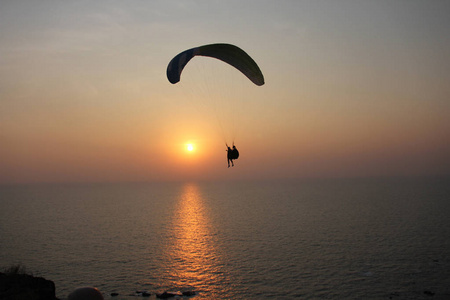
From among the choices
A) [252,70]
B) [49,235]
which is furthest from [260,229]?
[252,70]

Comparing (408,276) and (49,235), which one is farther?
A: (49,235)

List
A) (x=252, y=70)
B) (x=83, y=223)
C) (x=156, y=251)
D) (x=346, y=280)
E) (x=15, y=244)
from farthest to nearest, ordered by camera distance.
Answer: (x=83, y=223) → (x=15, y=244) → (x=156, y=251) → (x=346, y=280) → (x=252, y=70)

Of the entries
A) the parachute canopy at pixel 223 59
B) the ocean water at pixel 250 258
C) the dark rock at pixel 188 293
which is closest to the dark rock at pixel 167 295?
the dark rock at pixel 188 293

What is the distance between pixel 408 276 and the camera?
39500 mm

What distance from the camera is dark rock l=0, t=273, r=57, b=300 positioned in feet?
69.3

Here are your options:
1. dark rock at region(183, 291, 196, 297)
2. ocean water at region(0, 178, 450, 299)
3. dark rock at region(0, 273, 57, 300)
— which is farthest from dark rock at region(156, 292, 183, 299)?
dark rock at region(0, 273, 57, 300)

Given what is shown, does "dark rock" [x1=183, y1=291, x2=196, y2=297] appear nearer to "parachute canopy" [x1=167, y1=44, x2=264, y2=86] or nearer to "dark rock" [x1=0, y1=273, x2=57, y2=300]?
"dark rock" [x1=0, y1=273, x2=57, y2=300]

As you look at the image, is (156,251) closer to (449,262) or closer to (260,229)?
(260,229)

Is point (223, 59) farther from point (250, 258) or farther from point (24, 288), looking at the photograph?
point (250, 258)

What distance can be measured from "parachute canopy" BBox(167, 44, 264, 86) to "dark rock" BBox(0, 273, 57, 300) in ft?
52.0

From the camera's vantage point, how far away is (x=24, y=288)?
73.3ft

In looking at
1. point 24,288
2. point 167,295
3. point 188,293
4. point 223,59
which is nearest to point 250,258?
point 188,293

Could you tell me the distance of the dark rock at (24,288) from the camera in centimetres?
2111

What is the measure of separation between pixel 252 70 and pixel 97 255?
4310cm
